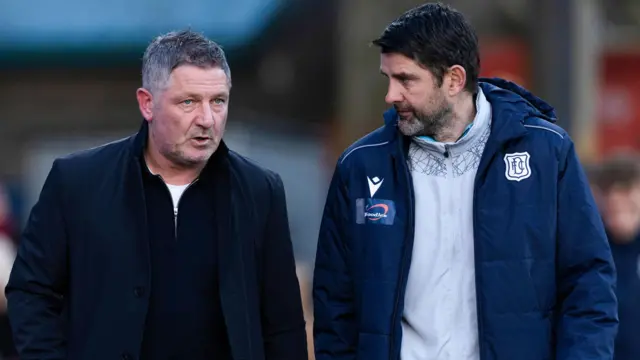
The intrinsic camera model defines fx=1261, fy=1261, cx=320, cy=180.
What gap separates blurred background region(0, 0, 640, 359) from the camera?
1102 centimetres

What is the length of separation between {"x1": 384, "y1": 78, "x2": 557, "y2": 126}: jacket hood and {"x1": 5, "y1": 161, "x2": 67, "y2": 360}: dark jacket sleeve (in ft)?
4.16

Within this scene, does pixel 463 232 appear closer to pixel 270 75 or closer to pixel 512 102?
pixel 512 102

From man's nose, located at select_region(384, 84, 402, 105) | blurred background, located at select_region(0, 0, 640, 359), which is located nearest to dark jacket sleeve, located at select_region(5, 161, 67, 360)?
man's nose, located at select_region(384, 84, 402, 105)

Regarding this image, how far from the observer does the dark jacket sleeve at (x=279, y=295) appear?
4.69 metres

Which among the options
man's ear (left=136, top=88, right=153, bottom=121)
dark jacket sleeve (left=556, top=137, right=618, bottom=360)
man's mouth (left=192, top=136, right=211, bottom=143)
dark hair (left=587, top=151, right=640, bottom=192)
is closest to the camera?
dark jacket sleeve (left=556, top=137, right=618, bottom=360)

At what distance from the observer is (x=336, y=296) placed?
4.59 m

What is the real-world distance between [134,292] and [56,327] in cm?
31

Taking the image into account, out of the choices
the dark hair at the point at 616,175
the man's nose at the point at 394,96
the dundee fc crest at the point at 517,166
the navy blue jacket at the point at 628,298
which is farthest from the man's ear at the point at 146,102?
the dark hair at the point at 616,175

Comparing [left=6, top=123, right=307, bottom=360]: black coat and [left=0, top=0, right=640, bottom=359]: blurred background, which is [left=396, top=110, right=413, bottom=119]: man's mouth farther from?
[left=0, top=0, right=640, bottom=359]: blurred background

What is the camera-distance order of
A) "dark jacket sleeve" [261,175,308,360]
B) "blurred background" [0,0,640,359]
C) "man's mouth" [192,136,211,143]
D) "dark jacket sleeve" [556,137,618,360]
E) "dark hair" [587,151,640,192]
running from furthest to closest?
1. "blurred background" [0,0,640,359]
2. "dark hair" [587,151,640,192]
3. "dark jacket sleeve" [261,175,308,360]
4. "man's mouth" [192,136,211,143]
5. "dark jacket sleeve" [556,137,618,360]

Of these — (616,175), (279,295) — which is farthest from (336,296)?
(616,175)

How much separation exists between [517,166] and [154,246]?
4.31ft

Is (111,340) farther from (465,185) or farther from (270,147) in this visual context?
(270,147)

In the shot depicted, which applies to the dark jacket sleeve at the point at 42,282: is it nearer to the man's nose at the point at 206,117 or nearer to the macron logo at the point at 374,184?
the man's nose at the point at 206,117
